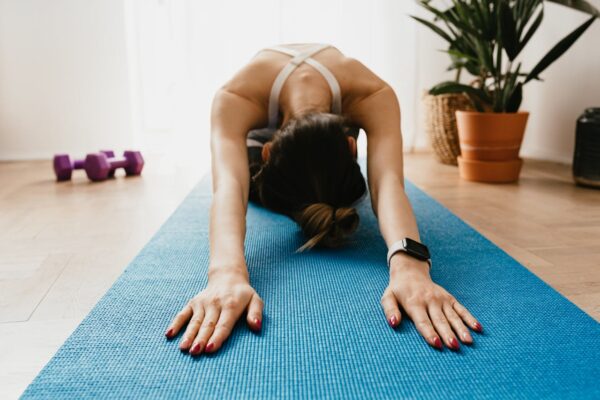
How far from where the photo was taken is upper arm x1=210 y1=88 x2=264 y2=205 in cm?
141

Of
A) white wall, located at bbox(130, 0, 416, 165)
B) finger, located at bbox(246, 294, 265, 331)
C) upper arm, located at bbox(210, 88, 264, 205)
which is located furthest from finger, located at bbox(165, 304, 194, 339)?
white wall, located at bbox(130, 0, 416, 165)

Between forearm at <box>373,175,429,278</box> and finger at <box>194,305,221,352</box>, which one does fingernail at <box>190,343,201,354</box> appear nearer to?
finger at <box>194,305,221,352</box>

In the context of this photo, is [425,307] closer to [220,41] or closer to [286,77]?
[286,77]

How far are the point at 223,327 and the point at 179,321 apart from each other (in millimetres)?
102

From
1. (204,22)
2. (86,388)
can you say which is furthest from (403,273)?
(204,22)

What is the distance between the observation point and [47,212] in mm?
2090

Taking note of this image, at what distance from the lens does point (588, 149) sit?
7.82ft

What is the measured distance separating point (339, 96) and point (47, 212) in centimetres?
130

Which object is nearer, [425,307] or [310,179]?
[425,307]

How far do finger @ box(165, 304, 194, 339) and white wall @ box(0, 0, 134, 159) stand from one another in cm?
271

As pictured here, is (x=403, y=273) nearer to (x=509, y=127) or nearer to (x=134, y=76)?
(x=509, y=127)

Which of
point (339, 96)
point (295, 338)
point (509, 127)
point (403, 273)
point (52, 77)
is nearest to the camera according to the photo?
point (295, 338)

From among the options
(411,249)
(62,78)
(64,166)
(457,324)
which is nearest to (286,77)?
(411,249)

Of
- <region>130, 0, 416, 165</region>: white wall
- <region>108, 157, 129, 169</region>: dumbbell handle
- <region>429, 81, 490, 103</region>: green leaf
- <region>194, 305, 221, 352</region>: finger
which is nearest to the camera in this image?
<region>194, 305, 221, 352</region>: finger
